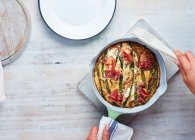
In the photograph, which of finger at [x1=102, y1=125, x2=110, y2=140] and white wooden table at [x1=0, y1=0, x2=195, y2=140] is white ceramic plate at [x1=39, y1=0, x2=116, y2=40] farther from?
finger at [x1=102, y1=125, x2=110, y2=140]

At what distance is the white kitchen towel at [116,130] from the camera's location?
0.98m

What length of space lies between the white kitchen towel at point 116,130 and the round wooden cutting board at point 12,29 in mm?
264

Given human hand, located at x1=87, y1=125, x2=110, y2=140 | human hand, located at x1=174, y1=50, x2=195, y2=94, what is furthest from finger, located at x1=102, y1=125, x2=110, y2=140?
human hand, located at x1=174, y1=50, x2=195, y2=94

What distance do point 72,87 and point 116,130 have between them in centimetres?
15

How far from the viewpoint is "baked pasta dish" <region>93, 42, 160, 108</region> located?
979 mm

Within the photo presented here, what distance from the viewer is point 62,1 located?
3.38 feet

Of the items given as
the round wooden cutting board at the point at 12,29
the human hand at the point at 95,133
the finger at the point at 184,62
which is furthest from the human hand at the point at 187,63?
the round wooden cutting board at the point at 12,29

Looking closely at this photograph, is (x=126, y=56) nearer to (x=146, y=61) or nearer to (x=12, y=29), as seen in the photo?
(x=146, y=61)

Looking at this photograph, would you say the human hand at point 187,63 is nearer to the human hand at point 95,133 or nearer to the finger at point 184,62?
the finger at point 184,62

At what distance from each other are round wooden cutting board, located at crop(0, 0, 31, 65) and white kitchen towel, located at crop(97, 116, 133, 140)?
0.26 meters

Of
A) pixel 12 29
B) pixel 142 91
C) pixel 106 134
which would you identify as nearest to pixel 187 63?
pixel 142 91

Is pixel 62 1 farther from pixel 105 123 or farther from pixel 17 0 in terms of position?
pixel 105 123

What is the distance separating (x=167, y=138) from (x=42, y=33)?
397 millimetres

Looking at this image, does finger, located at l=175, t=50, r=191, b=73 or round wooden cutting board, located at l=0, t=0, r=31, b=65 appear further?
Answer: round wooden cutting board, located at l=0, t=0, r=31, b=65
